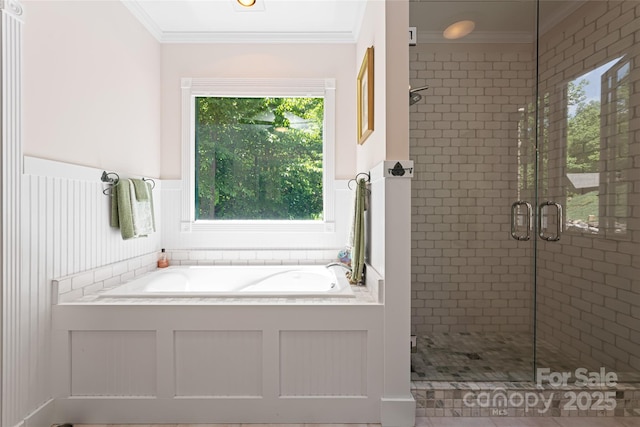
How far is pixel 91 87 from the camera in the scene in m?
2.40

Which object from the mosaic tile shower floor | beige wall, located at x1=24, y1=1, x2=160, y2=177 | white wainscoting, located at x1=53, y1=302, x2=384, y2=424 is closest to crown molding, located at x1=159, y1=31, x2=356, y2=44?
beige wall, located at x1=24, y1=1, x2=160, y2=177

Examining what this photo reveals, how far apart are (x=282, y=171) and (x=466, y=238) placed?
1582 millimetres

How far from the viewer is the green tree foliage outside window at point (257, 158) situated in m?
3.39

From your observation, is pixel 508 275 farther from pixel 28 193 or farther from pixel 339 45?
pixel 28 193

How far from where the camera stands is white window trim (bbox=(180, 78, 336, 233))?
Answer: 131 inches

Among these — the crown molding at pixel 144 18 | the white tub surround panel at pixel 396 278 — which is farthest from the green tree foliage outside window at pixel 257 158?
the white tub surround panel at pixel 396 278

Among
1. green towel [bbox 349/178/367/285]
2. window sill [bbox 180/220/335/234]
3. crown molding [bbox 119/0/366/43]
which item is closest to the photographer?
green towel [bbox 349/178/367/285]

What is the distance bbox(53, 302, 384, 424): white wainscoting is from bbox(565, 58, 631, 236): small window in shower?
1580 mm

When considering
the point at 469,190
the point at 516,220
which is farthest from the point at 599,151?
the point at 469,190

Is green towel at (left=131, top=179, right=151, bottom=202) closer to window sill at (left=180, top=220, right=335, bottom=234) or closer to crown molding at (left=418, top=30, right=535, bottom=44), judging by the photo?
window sill at (left=180, top=220, right=335, bottom=234)

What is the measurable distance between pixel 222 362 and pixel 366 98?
1.85m

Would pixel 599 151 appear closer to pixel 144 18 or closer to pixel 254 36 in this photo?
pixel 254 36

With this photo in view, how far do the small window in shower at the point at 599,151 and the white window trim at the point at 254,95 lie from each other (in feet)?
5.67

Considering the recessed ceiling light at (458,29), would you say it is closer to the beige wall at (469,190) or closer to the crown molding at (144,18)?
the beige wall at (469,190)
